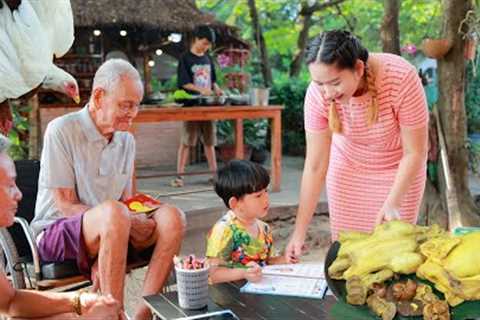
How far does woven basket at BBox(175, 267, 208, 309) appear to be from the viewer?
71.4 inches

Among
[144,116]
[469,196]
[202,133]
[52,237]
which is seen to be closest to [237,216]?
[52,237]

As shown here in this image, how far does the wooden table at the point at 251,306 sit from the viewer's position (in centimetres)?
173

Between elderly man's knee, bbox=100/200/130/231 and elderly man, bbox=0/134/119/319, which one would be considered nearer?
elderly man, bbox=0/134/119/319

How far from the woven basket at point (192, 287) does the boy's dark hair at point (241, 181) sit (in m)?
0.66

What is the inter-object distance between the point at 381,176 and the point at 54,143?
1.40m

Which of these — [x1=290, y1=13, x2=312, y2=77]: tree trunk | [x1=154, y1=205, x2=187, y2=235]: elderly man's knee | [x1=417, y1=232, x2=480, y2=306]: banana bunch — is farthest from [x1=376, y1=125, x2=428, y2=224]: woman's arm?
[x1=290, y1=13, x2=312, y2=77]: tree trunk

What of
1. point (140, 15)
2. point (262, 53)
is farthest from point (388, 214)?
point (262, 53)

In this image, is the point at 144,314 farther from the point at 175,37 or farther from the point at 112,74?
the point at 175,37

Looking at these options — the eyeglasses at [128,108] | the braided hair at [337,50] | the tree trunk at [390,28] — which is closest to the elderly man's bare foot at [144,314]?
the eyeglasses at [128,108]

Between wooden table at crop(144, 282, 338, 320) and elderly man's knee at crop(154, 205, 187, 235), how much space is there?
0.71 metres

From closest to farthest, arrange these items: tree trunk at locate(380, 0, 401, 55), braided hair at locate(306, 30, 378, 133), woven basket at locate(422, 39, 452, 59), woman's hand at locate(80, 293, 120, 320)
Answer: woman's hand at locate(80, 293, 120, 320), braided hair at locate(306, 30, 378, 133), woven basket at locate(422, 39, 452, 59), tree trunk at locate(380, 0, 401, 55)

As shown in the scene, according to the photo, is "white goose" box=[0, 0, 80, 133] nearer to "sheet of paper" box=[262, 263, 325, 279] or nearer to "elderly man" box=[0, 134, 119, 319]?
"elderly man" box=[0, 134, 119, 319]

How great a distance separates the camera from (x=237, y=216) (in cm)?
246

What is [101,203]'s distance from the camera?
8.49ft
